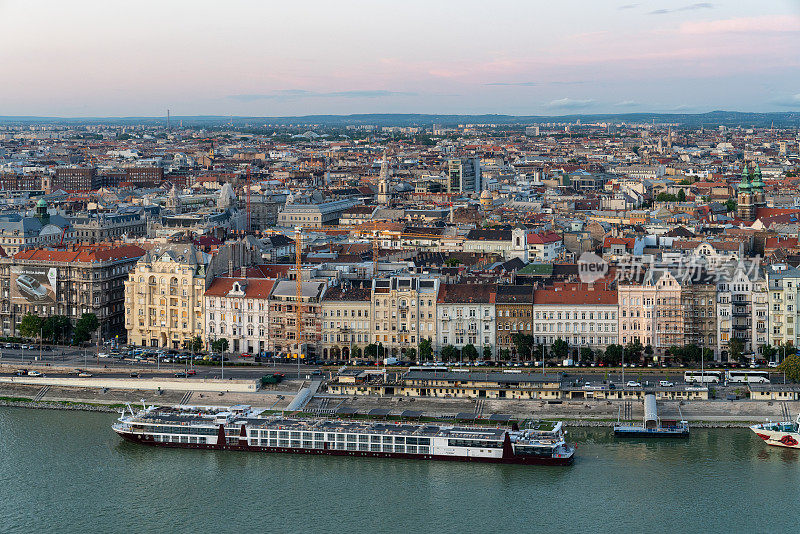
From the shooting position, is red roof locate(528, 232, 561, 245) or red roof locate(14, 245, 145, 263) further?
red roof locate(528, 232, 561, 245)

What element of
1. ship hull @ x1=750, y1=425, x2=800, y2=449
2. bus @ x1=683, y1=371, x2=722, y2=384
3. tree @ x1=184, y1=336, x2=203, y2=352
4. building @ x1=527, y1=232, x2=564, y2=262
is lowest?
Answer: ship hull @ x1=750, y1=425, x2=800, y2=449

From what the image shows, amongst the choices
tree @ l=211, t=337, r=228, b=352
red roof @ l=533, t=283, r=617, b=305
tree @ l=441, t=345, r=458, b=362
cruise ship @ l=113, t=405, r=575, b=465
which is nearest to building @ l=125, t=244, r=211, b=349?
tree @ l=211, t=337, r=228, b=352

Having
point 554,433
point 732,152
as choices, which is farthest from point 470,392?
point 732,152

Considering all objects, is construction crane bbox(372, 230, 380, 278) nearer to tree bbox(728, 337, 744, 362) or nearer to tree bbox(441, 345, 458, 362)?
tree bbox(441, 345, 458, 362)

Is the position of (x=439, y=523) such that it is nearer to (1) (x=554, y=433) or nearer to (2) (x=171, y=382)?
(1) (x=554, y=433)

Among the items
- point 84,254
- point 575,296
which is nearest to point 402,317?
point 575,296

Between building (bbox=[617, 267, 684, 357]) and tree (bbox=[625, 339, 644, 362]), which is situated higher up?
building (bbox=[617, 267, 684, 357])
